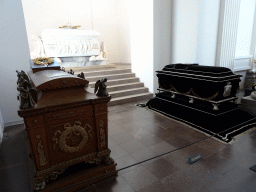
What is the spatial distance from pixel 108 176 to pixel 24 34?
3.68 metres

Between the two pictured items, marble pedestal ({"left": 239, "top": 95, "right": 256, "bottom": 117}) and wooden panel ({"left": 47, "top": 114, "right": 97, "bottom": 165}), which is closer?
wooden panel ({"left": 47, "top": 114, "right": 97, "bottom": 165})

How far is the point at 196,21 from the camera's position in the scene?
564 centimetres

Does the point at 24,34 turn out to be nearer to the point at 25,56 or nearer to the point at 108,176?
the point at 25,56

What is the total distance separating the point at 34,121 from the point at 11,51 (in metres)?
3.00

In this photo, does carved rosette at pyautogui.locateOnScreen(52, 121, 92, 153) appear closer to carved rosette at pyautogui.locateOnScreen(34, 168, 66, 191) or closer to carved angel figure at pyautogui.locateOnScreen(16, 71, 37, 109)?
carved rosette at pyautogui.locateOnScreen(34, 168, 66, 191)

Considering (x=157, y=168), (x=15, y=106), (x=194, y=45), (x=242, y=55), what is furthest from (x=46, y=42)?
(x=242, y=55)

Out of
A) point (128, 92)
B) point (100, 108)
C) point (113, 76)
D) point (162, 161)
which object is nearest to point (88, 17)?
point (113, 76)

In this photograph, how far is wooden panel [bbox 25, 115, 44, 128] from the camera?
2.00m

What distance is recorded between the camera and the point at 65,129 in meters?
2.23

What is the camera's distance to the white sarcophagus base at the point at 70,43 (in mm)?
7066

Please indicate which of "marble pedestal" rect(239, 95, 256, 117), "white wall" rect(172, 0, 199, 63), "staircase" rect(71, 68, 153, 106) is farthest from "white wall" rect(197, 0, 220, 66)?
"staircase" rect(71, 68, 153, 106)

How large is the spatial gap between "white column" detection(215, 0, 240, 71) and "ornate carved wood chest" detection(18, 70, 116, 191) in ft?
16.8

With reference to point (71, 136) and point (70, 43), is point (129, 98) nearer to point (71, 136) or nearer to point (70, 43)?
point (70, 43)

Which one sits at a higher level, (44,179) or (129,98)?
(44,179)
